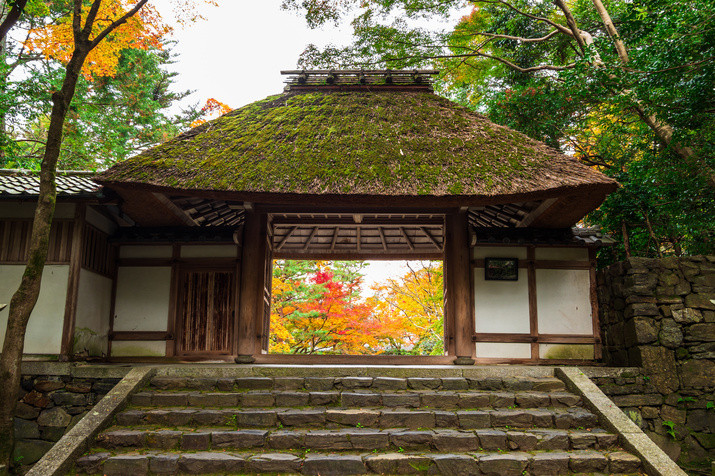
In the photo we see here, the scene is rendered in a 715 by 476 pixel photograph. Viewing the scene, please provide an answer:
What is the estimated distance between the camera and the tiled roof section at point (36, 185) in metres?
6.34

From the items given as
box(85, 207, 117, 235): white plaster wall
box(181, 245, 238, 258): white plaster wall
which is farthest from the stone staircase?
box(85, 207, 117, 235): white plaster wall

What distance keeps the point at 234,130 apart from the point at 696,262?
23.0ft

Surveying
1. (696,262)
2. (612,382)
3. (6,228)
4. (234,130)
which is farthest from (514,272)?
(6,228)

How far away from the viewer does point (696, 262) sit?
268 inches

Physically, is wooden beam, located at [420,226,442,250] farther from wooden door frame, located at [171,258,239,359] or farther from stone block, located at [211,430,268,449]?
stone block, located at [211,430,268,449]

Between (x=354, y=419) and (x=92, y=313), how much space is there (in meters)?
4.38

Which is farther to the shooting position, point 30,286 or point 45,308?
point 45,308

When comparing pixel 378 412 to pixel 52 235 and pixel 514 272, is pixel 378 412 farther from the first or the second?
pixel 52 235

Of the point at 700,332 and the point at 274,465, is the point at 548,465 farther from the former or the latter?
the point at 700,332

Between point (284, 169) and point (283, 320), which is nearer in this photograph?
point (284, 169)

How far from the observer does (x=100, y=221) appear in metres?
7.26

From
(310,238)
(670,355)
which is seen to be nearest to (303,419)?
(670,355)

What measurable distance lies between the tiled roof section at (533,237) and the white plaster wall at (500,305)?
0.54m

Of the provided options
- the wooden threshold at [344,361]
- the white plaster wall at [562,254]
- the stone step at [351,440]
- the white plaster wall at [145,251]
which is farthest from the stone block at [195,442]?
the white plaster wall at [562,254]
